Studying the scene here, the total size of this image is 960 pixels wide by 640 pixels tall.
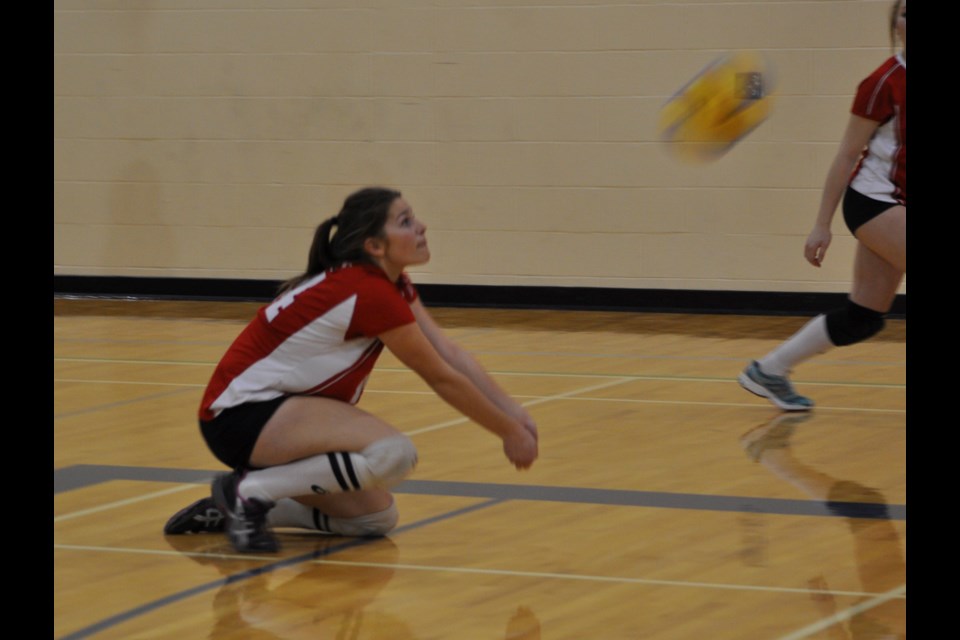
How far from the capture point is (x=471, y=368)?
373 cm

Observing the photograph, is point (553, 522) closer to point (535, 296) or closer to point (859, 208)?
point (859, 208)

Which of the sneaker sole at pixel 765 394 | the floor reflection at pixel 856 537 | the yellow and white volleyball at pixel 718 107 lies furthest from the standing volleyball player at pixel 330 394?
the yellow and white volleyball at pixel 718 107

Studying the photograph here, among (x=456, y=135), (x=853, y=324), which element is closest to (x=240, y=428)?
(x=853, y=324)

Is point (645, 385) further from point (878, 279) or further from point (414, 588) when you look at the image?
point (414, 588)

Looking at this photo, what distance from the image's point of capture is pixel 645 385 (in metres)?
6.38

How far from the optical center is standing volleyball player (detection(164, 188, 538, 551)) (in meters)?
3.57

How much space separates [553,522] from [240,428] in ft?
2.77

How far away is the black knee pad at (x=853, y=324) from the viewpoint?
17.8 feet

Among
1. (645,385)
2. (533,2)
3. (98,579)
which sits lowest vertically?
(645,385)

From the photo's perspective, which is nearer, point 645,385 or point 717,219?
point 645,385

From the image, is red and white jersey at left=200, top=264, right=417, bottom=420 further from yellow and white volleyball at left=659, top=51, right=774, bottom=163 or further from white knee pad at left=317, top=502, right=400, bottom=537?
yellow and white volleyball at left=659, top=51, right=774, bottom=163
